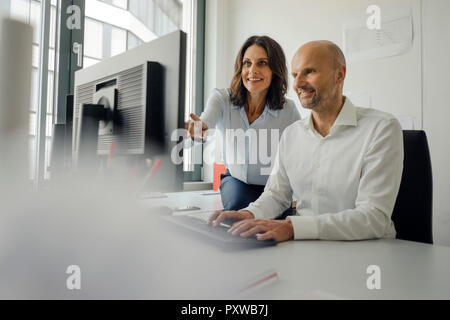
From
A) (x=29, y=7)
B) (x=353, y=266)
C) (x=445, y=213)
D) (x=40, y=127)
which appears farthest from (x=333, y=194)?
(x=29, y=7)

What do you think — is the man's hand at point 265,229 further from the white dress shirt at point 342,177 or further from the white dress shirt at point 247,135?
the white dress shirt at point 247,135

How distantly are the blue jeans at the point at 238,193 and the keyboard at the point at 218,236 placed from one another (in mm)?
704

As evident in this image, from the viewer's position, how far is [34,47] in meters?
0.48

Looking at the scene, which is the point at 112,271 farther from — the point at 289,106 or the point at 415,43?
the point at 415,43

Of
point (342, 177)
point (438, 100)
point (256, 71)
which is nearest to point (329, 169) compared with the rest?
point (342, 177)

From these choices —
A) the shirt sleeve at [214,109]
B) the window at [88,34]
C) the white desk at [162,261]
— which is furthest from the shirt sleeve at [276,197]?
the window at [88,34]

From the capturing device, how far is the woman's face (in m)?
1.73

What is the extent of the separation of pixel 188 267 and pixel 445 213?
1.81 meters

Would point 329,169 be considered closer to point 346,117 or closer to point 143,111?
point 346,117

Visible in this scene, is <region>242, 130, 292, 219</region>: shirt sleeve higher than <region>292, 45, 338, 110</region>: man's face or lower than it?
lower

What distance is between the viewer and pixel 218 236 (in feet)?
2.44

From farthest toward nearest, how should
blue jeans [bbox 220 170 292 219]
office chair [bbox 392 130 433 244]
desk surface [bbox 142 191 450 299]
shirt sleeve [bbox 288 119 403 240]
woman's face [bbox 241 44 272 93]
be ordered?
woman's face [bbox 241 44 272 93], blue jeans [bbox 220 170 292 219], office chair [bbox 392 130 433 244], shirt sleeve [bbox 288 119 403 240], desk surface [bbox 142 191 450 299]

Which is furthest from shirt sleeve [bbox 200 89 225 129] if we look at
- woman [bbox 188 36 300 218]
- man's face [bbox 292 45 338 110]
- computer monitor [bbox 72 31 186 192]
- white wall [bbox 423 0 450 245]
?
white wall [bbox 423 0 450 245]

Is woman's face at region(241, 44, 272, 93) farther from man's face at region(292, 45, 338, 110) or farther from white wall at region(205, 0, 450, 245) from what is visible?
white wall at region(205, 0, 450, 245)
